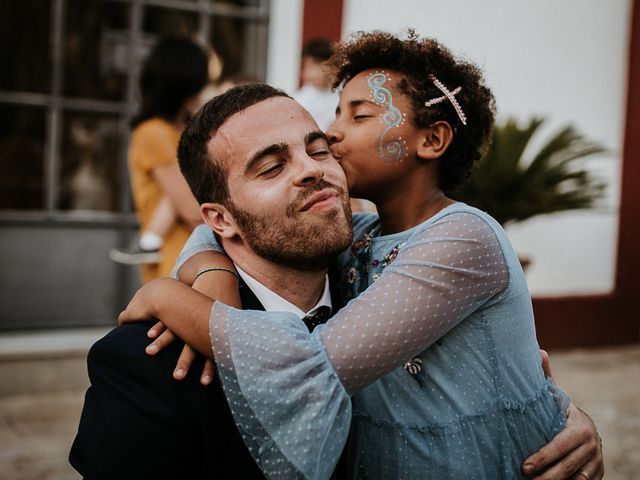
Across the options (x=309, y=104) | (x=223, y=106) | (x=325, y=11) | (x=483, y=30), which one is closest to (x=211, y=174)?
(x=223, y=106)

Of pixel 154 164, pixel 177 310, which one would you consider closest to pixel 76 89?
pixel 154 164

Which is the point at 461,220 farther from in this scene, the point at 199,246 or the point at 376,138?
the point at 199,246

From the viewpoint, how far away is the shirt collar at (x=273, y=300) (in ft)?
6.87

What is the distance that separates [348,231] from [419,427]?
1.75 ft

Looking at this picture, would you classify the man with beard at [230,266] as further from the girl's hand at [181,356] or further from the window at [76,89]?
the window at [76,89]

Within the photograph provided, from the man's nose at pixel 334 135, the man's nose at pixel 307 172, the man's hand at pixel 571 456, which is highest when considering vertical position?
the man's nose at pixel 334 135

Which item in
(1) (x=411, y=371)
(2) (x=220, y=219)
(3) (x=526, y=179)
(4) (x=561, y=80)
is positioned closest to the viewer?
(1) (x=411, y=371)

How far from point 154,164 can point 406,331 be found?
2267mm

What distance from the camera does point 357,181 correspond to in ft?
7.58

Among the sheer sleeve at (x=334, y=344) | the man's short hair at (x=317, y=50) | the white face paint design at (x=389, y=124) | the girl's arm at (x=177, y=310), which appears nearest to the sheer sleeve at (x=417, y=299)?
the sheer sleeve at (x=334, y=344)

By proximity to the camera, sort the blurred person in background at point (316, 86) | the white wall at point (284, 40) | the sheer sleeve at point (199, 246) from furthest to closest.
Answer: the white wall at point (284, 40) → the blurred person in background at point (316, 86) → the sheer sleeve at point (199, 246)

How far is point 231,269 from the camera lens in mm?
2123

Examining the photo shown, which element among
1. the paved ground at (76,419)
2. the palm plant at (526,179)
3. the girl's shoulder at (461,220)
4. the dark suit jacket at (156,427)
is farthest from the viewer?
the palm plant at (526,179)

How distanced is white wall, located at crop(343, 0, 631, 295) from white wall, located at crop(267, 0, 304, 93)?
1222 millimetres
